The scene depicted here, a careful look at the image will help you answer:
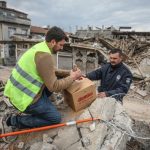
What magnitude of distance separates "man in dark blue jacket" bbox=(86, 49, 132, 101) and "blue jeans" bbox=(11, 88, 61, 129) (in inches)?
65.5

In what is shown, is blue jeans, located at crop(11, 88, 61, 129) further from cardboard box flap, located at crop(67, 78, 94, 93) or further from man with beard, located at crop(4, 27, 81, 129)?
cardboard box flap, located at crop(67, 78, 94, 93)

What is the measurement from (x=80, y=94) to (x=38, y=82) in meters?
0.81

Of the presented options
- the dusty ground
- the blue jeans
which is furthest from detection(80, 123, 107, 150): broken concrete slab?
the dusty ground

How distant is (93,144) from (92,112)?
2.16 feet

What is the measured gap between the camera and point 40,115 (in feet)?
13.7

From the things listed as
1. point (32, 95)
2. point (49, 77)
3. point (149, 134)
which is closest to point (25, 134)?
point (32, 95)

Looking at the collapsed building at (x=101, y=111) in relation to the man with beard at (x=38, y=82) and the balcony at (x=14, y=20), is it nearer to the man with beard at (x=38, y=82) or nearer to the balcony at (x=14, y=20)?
the man with beard at (x=38, y=82)

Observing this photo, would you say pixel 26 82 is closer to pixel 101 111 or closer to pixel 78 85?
pixel 78 85

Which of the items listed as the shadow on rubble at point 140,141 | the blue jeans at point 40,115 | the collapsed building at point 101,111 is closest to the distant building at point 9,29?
the collapsed building at point 101,111

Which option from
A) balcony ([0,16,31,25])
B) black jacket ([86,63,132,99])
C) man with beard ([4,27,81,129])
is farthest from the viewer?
balcony ([0,16,31,25])

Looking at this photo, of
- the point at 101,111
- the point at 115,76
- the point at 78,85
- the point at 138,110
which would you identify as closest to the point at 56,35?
the point at 78,85

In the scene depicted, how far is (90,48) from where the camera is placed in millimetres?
21828

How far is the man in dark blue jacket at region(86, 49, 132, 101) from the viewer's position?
5.67 metres

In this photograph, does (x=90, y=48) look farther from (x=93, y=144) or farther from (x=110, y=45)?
(x=93, y=144)
